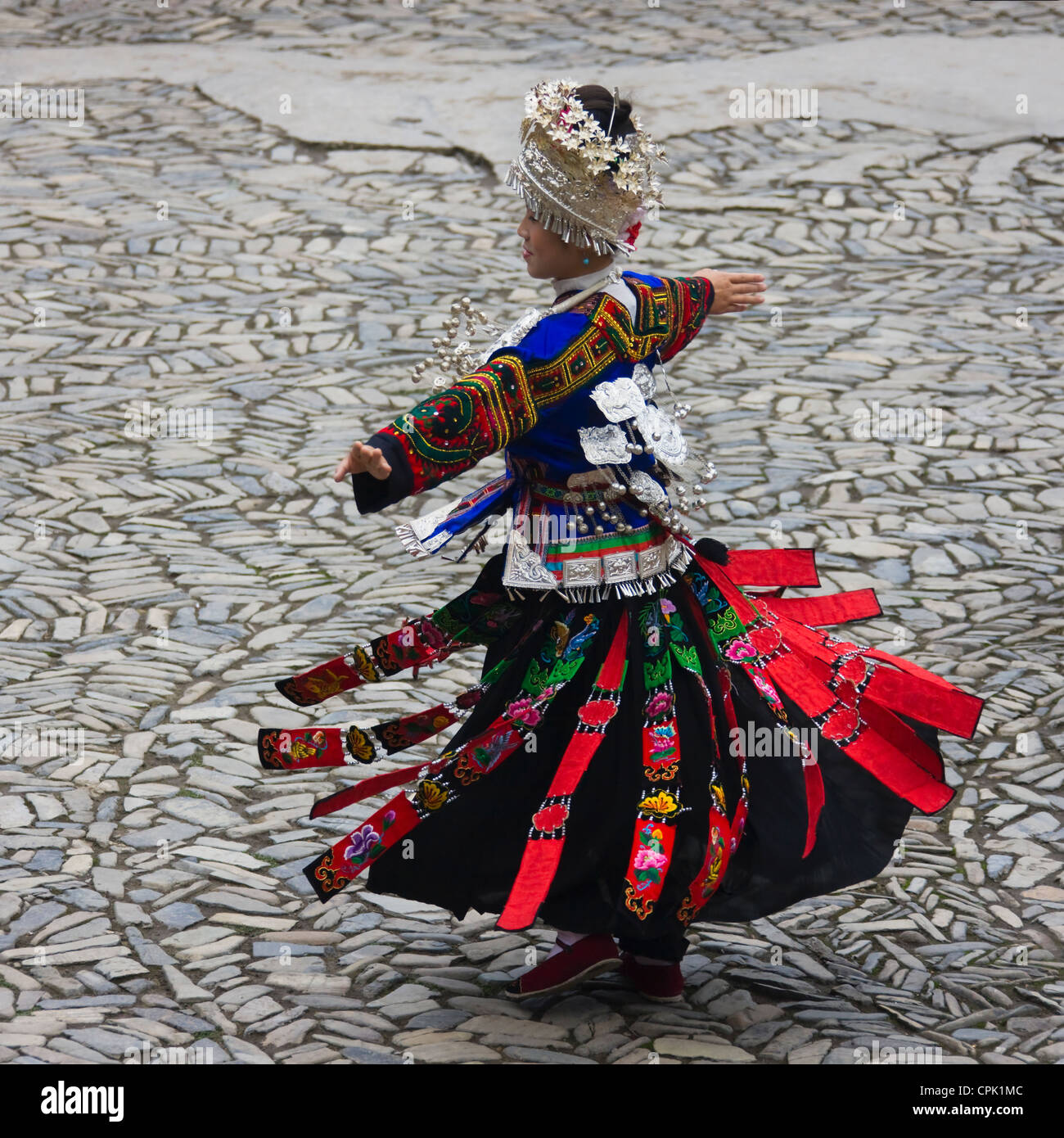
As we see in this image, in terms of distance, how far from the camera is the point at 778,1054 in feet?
13.3

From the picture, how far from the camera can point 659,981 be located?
4273mm

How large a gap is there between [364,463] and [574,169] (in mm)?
975

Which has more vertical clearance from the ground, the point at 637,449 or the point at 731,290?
the point at 731,290

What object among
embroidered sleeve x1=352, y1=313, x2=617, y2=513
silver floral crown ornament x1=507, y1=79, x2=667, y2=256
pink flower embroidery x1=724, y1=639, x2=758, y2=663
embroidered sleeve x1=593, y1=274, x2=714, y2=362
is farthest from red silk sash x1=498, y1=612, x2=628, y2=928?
silver floral crown ornament x1=507, y1=79, x2=667, y2=256

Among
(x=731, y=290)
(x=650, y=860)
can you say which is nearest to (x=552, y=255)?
(x=731, y=290)

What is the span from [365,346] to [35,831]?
4547mm

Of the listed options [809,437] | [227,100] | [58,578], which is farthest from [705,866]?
[227,100]

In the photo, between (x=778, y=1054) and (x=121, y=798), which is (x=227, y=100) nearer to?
(x=121, y=798)

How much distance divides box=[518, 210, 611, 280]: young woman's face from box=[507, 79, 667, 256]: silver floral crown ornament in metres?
0.03

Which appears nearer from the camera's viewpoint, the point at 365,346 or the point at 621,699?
the point at 621,699

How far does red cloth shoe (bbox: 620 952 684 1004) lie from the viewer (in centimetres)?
427

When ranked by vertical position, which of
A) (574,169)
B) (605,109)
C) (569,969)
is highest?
(605,109)

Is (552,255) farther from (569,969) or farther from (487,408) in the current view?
(569,969)

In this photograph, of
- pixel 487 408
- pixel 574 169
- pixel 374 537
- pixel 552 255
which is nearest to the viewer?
pixel 487 408
